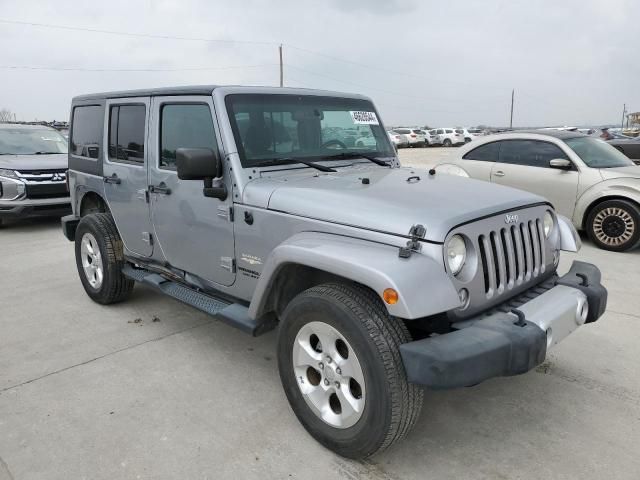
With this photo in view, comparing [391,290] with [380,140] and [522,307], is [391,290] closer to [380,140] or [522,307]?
[522,307]

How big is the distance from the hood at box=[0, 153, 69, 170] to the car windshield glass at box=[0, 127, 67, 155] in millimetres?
393

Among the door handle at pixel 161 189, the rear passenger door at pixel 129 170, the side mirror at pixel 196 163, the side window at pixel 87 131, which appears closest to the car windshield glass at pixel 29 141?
the side window at pixel 87 131

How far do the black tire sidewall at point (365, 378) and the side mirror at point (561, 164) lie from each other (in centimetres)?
580

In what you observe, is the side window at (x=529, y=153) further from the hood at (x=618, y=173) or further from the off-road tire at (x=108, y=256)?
the off-road tire at (x=108, y=256)

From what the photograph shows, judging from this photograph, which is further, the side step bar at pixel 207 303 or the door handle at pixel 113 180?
the door handle at pixel 113 180

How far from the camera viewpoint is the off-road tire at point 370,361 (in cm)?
232

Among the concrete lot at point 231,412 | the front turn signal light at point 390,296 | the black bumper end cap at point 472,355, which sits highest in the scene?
the front turn signal light at point 390,296

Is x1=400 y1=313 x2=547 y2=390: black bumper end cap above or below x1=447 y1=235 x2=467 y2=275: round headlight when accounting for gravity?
below

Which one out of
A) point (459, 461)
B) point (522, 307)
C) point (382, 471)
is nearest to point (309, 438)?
point (382, 471)

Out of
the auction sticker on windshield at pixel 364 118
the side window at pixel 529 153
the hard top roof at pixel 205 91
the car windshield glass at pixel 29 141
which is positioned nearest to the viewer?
the hard top roof at pixel 205 91

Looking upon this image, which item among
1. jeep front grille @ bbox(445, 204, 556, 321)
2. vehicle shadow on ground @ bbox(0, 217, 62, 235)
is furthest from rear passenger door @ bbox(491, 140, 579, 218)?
vehicle shadow on ground @ bbox(0, 217, 62, 235)

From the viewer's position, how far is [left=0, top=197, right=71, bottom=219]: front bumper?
835 centimetres

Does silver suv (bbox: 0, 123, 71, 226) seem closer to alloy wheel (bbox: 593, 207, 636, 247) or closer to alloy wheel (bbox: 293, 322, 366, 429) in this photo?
alloy wheel (bbox: 293, 322, 366, 429)

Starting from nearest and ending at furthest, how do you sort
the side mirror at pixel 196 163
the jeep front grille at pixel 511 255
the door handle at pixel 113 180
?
the jeep front grille at pixel 511 255 < the side mirror at pixel 196 163 < the door handle at pixel 113 180
